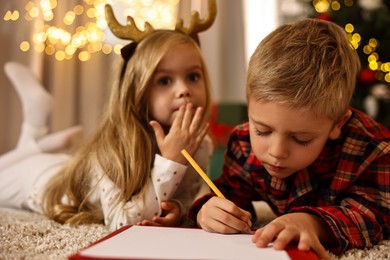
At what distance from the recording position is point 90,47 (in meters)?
2.40

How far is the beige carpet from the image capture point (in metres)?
0.74

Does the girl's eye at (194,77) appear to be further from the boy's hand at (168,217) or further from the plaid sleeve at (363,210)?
the plaid sleeve at (363,210)

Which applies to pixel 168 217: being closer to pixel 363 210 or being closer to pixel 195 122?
pixel 195 122

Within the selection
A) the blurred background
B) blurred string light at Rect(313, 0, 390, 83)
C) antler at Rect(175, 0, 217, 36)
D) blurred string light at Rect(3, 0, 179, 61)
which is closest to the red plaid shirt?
antler at Rect(175, 0, 217, 36)

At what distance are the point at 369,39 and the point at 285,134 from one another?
5.14 feet

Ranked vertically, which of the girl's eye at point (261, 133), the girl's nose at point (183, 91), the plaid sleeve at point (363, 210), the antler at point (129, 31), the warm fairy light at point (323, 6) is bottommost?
the plaid sleeve at point (363, 210)

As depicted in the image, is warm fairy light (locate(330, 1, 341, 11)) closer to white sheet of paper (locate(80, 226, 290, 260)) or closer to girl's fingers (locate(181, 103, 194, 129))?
girl's fingers (locate(181, 103, 194, 129))

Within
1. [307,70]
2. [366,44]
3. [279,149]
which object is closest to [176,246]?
[279,149]

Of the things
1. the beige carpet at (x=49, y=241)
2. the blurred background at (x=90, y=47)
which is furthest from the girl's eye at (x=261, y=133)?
the blurred background at (x=90, y=47)

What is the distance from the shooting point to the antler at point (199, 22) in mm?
1207

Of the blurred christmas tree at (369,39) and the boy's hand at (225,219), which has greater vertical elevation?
the blurred christmas tree at (369,39)

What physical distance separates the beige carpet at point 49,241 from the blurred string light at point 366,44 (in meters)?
1.44

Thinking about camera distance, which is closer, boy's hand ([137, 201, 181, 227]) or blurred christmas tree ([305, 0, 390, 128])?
boy's hand ([137, 201, 181, 227])

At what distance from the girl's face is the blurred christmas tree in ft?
3.83
